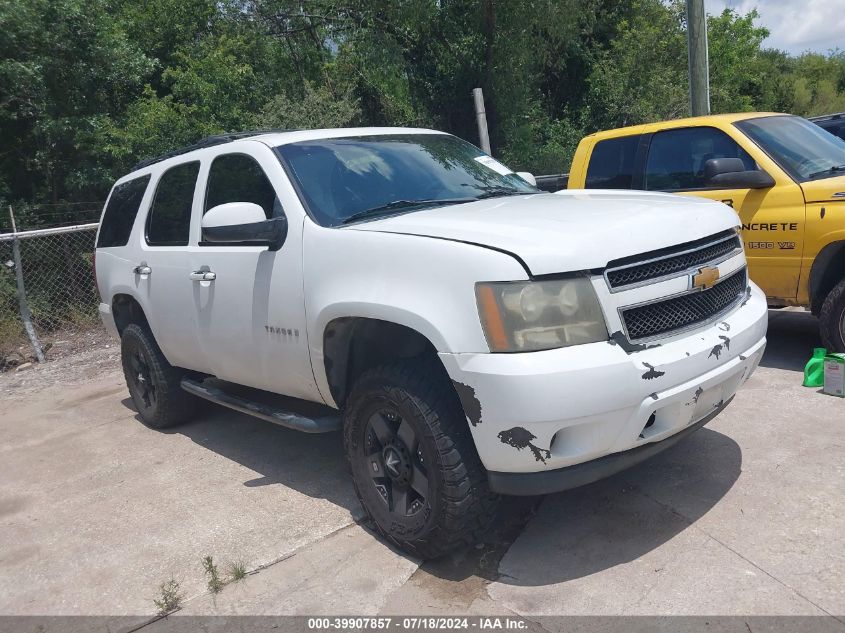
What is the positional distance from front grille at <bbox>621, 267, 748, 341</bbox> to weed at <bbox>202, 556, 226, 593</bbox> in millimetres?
2095

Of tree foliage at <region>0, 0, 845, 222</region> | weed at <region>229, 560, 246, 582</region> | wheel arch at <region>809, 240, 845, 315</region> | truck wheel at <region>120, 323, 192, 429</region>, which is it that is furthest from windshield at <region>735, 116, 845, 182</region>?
tree foliage at <region>0, 0, 845, 222</region>

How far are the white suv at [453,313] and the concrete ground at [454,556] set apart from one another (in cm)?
34

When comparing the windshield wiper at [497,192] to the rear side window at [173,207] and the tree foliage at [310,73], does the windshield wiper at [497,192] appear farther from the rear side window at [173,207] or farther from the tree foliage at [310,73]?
the tree foliage at [310,73]

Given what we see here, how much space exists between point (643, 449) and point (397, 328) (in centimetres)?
118

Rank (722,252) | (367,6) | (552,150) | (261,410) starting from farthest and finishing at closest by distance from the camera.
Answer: (552,150)
(367,6)
(261,410)
(722,252)

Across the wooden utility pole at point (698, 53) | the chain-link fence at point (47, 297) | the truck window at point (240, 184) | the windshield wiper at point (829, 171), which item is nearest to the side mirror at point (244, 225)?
the truck window at point (240, 184)

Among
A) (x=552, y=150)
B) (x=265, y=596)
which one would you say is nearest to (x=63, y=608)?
(x=265, y=596)

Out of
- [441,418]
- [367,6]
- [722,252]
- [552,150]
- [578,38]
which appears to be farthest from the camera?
[578,38]

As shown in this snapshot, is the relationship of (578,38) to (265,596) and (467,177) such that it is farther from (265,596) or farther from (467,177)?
(265,596)

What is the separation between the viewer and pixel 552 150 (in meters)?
16.8

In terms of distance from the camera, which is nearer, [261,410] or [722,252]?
[722,252]

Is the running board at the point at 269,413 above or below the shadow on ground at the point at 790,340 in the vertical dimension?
above

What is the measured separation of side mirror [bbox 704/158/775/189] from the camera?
18.5ft

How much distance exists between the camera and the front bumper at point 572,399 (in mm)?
2820
